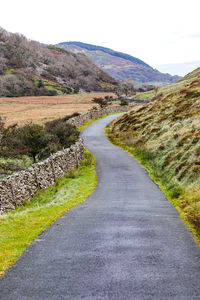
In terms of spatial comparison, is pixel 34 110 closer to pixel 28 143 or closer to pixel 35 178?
pixel 28 143

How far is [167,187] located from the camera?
18.4 meters

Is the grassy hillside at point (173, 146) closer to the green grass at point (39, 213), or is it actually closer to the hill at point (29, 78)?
the green grass at point (39, 213)

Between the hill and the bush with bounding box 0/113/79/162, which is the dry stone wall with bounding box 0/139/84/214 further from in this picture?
the hill

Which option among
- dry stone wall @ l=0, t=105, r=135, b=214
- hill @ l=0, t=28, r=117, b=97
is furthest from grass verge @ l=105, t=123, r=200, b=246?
hill @ l=0, t=28, r=117, b=97

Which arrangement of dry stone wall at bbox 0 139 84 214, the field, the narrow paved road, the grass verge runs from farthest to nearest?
the field < dry stone wall at bbox 0 139 84 214 < the grass verge < the narrow paved road

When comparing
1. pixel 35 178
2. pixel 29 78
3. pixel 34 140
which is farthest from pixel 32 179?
pixel 29 78

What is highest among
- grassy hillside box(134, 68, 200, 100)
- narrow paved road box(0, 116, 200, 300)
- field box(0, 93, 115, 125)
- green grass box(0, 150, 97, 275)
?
grassy hillside box(134, 68, 200, 100)

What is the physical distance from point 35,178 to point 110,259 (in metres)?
11.6

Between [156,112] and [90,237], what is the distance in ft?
130

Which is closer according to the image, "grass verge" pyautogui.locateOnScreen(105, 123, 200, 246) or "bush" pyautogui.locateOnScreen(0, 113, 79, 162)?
"grass verge" pyautogui.locateOnScreen(105, 123, 200, 246)

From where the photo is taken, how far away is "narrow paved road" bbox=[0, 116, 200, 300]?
5.91 m

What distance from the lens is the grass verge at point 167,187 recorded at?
11.4 m

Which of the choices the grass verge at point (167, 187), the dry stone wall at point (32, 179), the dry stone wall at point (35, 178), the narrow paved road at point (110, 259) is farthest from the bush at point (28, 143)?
the narrow paved road at point (110, 259)

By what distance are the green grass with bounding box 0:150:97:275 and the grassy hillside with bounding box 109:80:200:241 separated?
508 cm
